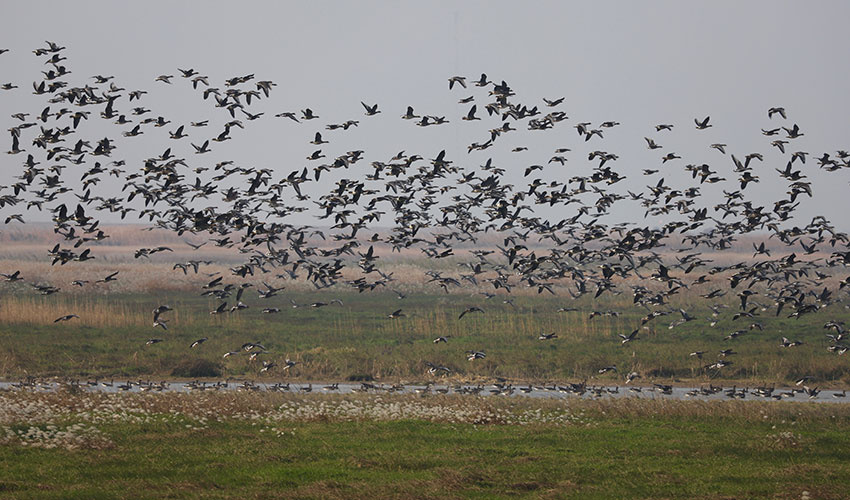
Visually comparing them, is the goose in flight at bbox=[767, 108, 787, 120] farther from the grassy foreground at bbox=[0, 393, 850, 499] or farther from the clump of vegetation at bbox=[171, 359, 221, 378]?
the clump of vegetation at bbox=[171, 359, 221, 378]

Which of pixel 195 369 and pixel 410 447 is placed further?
pixel 195 369

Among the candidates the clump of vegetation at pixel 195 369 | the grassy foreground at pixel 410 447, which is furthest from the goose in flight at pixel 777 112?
the clump of vegetation at pixel 195 369

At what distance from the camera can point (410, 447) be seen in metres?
27.7

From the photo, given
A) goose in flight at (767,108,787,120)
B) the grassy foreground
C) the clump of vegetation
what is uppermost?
goose in flight at (767,108,787,120)

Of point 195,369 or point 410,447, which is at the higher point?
point 195,369

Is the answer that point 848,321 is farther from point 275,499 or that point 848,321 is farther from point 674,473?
point 275,499

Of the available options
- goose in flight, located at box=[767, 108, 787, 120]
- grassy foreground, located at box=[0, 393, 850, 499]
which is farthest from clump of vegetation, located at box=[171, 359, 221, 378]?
goose in flight, located at box=[767, 108, 787, 120]

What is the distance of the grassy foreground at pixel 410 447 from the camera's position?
895 inches

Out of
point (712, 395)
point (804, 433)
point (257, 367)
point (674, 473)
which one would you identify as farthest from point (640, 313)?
point (674, 473)

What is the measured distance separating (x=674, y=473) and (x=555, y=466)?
3026mm

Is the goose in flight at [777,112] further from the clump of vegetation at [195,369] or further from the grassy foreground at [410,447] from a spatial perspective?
the clump of vegetation at [195,369]

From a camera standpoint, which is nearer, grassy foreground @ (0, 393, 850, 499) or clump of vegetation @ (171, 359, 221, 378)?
grassy foreground @ (0, 393, 850, 499)

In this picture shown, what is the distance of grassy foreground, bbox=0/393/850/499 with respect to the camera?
2273 centimetres

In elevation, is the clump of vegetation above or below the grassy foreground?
above
